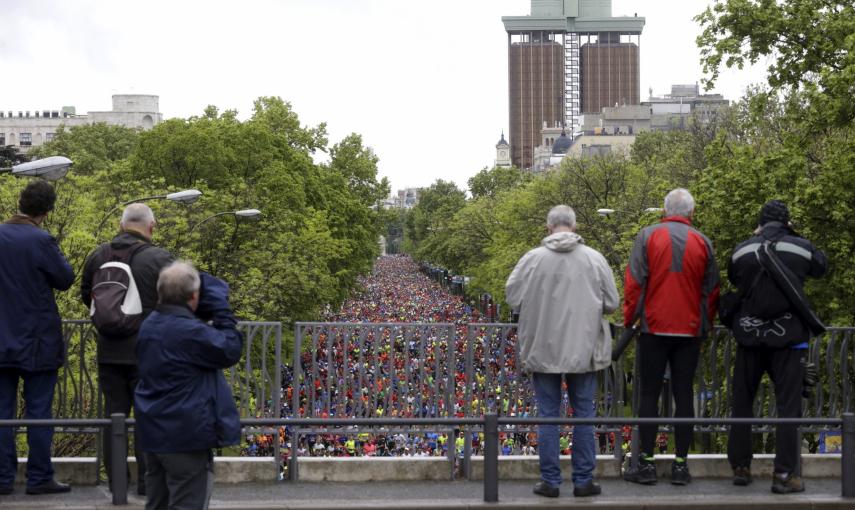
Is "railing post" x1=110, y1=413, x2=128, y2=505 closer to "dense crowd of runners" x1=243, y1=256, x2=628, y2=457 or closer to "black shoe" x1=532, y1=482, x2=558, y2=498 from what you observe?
"dense crowd of runners" x1=243, y1=256, x2=628, y2=457

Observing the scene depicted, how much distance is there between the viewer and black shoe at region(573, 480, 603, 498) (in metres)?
8.04

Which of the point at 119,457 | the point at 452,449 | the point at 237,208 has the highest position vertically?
the point at 237,208

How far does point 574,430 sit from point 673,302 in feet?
3.43

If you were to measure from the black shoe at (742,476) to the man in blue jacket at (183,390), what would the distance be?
3.74m

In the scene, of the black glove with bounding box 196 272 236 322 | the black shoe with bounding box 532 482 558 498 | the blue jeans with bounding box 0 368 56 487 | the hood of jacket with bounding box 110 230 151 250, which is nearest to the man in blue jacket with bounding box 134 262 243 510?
the black glove with bounding box 196 272 236 322

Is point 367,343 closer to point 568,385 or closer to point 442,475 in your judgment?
point 442,475

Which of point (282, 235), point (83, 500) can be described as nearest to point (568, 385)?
point (83, 500)

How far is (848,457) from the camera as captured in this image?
7.88 m

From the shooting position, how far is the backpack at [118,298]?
295 inches

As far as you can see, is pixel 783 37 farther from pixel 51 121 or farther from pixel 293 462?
pixel 51 121

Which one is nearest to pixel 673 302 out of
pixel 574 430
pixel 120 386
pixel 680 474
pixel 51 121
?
pixel 574 430

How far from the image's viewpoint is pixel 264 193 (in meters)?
46.6

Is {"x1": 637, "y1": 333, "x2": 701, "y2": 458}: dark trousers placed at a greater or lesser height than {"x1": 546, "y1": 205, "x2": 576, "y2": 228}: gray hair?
lesser

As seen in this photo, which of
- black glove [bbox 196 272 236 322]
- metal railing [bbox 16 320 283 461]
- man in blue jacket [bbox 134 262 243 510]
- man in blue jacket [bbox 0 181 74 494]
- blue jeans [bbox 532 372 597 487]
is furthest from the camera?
metal railing [bbox 16 320 283 461]
